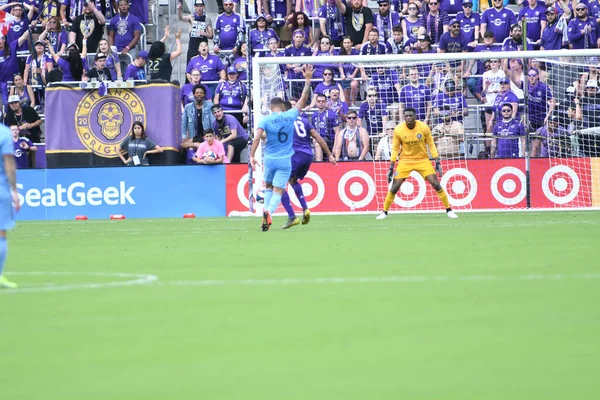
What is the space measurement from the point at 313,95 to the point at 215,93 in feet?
7.46

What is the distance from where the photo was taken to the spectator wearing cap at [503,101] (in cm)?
2430

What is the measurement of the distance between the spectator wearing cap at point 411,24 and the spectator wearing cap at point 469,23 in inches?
37.5

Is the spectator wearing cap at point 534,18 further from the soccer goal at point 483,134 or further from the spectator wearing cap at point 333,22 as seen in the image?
the spectator wearing cap at point 333,22

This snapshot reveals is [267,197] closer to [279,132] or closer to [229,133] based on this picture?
[279,132]

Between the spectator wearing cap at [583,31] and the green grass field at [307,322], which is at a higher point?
the spectator wearing cap at [583,31]

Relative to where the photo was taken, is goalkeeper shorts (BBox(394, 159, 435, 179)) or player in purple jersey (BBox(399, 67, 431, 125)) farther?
player in purple jersey (BBox(399, 67, 431, 125))

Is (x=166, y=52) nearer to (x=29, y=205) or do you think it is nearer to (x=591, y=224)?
(x=29, y=205)

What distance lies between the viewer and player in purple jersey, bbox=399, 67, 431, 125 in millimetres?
24406

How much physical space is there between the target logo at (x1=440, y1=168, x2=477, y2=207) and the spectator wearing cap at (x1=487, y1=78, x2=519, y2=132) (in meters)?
1.34

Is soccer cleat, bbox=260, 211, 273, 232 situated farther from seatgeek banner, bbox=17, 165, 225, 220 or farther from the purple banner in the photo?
the purple banner

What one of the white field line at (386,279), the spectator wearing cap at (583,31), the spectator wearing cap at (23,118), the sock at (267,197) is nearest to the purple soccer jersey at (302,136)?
the sock at (267,197)

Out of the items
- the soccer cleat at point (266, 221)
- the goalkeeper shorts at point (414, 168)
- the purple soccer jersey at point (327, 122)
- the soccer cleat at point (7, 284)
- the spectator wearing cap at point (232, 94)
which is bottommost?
the soccer cleat at point (266, 221)

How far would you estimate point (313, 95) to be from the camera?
84.6 ft

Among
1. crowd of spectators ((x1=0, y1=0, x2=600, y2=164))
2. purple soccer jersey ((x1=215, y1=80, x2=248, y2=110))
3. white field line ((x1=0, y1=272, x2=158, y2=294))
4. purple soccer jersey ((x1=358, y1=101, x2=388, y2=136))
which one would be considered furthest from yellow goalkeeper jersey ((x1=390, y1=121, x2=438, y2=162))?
white field line ((x1=0, y1=272, x2=158, y2=294))
